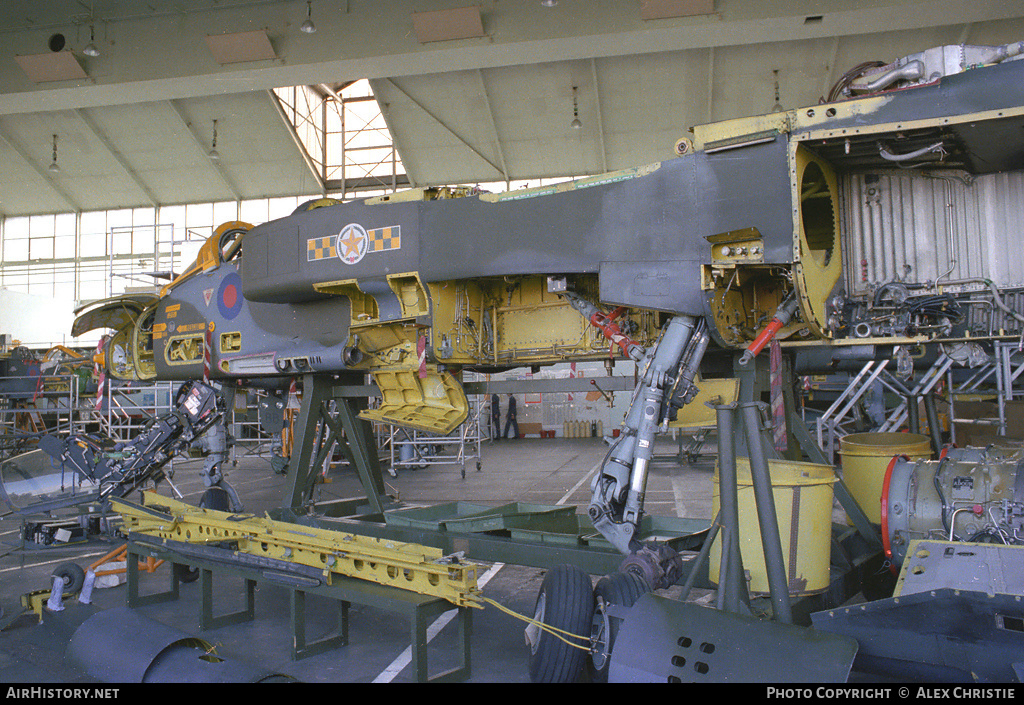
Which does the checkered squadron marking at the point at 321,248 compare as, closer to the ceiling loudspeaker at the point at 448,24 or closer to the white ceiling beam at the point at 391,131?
the ceiling loudspeaker at the point at 448,24

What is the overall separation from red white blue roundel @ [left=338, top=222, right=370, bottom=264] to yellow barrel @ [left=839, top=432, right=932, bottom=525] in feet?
15.6

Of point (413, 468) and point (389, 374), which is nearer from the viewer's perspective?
point (389, 374)

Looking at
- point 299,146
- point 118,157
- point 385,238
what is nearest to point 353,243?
point 385,238

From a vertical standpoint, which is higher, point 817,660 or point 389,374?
point 389,374

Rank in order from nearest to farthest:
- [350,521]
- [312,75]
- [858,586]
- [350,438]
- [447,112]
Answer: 1. [858,586]
2. [350,521]
3. [350,438]
4. [312,75]
5. [447,112]

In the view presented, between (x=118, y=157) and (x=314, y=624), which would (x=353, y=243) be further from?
(x=118, y=157)

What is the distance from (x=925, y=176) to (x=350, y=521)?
5.90m

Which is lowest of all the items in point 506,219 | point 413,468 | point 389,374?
point 413,468

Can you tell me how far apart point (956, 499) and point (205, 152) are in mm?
24098

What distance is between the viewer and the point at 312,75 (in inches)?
522

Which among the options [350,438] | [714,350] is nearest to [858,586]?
[714,350]

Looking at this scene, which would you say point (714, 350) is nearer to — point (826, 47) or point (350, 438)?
point (350, 438)

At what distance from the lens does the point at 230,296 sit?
8383mm

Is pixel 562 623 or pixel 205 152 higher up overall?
pixel 205 152
